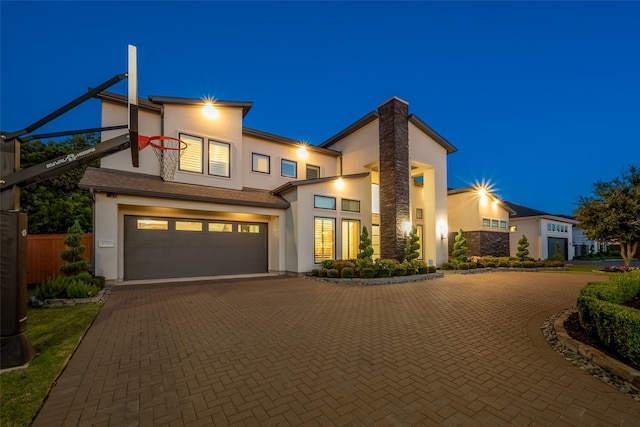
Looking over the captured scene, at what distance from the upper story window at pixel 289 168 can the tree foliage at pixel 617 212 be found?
1768 cm

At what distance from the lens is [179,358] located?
4109 millimetres

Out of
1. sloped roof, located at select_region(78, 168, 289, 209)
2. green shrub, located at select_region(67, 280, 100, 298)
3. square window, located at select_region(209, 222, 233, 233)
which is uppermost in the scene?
sloped roof, located at select_region(78, 168, 289, 209)

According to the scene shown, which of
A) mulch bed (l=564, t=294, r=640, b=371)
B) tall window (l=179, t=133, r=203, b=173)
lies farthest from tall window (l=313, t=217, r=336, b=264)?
mulch bed (l=564, t=294, r=640, b=371)

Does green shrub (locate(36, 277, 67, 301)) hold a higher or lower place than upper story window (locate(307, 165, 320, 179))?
lower

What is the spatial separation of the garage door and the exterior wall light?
517 cm

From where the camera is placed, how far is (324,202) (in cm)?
1432

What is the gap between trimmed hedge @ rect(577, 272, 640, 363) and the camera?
12.0 ft

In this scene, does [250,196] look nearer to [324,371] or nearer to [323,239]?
[323,239]

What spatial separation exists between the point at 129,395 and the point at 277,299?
17.0 feet

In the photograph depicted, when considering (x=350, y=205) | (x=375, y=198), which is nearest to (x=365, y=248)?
(x=350, y=205)

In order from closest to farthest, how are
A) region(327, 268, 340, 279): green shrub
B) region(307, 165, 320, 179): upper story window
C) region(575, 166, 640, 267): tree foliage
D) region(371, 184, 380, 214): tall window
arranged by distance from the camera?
1. region(327, 268, 340, 279): green shrub
2. region(575, 166, 640, 267): tree foliage
3. region(371, 184, 380, 214): tall window
4. region(307, 165, 320, 179): upper story window

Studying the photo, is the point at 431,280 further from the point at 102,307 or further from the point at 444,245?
the point at 102,307

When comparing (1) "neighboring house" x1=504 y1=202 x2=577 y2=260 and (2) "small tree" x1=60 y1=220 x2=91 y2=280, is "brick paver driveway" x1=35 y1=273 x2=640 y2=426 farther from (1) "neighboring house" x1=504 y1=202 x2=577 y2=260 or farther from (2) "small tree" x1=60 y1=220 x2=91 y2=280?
(1) "neighboring house" x1=504 y1=202 x2=577 y2=260

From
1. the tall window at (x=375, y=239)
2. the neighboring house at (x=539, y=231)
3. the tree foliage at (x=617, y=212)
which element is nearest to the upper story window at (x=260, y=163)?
the tall window at (x=375, y=239)
